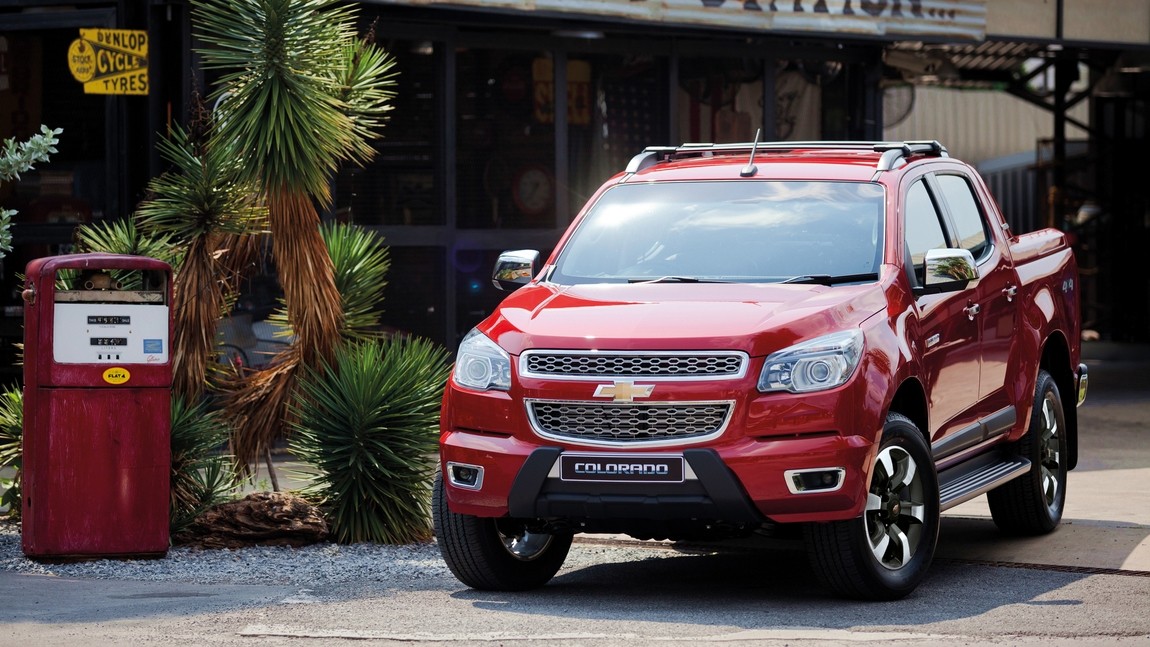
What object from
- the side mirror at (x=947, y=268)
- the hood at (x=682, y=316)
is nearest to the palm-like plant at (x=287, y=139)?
the hood at (x=682, y=316)

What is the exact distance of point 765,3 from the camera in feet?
50.7

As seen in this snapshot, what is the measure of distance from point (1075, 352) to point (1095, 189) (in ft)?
68.5

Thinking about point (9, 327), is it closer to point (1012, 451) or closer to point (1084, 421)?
point (1012, 451)

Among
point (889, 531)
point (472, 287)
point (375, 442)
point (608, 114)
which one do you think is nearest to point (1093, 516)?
point (889, 531)

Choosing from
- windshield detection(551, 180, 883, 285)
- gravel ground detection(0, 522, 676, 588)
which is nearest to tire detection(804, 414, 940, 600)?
windshield detection(551, 180, 883, 285)

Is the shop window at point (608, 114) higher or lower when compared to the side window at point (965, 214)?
higher

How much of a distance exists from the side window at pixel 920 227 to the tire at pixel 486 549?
1.97m

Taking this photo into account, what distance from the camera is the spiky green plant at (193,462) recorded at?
29.5ft

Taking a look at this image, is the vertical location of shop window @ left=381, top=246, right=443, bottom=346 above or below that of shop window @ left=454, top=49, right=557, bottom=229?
below

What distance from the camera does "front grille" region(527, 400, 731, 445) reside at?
22.2 ft

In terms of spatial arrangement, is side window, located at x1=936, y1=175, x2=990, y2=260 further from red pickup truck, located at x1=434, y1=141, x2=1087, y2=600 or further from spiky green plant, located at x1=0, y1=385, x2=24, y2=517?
spiky green plant, located at x1=0, y1=385, x2=24, y2=517

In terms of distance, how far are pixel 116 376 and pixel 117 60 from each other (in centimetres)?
505

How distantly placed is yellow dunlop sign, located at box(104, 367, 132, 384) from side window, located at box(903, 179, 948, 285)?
3.66 meters

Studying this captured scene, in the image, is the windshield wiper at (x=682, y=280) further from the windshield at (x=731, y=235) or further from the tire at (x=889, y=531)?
the tire at (x=889, y=531)
